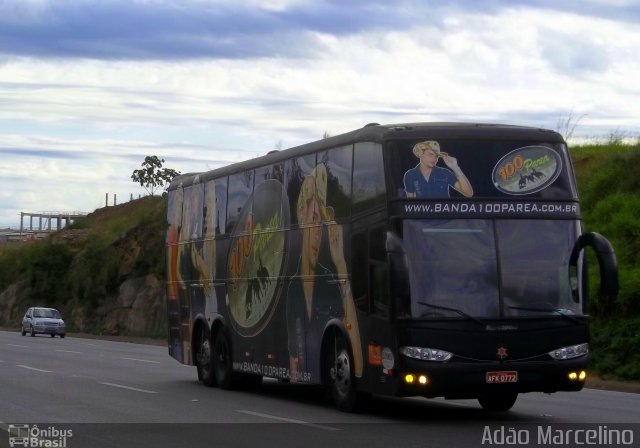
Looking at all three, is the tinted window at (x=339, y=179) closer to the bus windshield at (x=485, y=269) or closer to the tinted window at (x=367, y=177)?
the tinted window at (x=367, y=177)

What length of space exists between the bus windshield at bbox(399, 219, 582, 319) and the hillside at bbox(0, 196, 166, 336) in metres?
42.4

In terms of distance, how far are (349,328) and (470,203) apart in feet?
8.09

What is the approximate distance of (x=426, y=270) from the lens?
14711 mm

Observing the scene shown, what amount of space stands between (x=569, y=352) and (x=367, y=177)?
11.2ft

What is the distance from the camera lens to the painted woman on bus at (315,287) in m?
16.4

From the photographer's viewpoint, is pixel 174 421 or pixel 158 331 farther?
pixel 158 331

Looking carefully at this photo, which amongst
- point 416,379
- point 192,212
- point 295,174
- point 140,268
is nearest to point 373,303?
point 416,379

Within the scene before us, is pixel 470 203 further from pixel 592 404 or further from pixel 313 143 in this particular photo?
pixel 592 404

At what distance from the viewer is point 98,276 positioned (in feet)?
216

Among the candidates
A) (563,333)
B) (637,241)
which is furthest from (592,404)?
(637,241)

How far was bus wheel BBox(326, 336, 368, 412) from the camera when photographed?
16188 millimetres

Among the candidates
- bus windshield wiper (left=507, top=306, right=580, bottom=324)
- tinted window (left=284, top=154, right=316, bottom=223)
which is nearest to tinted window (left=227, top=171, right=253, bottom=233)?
tinted window (left=284, top=154, right=316, bottom=223)

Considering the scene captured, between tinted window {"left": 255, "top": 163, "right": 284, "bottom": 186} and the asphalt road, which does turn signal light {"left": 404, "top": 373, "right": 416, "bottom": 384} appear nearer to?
the asphalt road

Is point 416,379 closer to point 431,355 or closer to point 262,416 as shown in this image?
point 431,355
